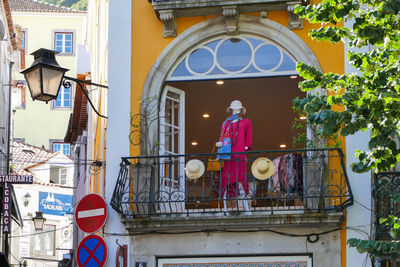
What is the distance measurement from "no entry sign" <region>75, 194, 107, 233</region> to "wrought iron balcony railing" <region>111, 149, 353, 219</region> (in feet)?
1.07

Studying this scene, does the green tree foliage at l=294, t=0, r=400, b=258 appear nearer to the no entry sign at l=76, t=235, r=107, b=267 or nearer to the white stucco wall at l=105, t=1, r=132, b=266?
the white stucco wall at l=105, t=1, r=132, b=266

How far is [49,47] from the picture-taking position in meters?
52.4

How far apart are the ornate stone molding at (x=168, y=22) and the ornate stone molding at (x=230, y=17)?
0.79 meters

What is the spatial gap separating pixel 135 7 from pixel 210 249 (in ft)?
13.1

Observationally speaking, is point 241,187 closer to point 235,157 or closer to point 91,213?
point 235,157

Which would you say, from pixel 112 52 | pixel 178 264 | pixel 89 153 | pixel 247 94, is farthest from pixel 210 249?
pixel 89 153

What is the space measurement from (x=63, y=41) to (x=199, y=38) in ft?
123

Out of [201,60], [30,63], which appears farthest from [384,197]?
[30,63]

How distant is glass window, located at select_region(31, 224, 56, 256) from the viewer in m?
43.0

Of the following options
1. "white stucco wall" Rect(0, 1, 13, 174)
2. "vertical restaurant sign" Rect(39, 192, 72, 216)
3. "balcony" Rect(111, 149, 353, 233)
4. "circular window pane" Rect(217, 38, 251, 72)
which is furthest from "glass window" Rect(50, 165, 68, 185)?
"balcony" Rect(111, 149, 353, 233)

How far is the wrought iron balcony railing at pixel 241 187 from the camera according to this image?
1502 cm

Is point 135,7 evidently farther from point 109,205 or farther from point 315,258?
point 315,258

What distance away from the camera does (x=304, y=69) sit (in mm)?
12875

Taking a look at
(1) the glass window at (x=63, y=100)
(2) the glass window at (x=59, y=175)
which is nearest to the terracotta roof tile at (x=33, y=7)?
(1) the glass window at (x=63, y=100)
